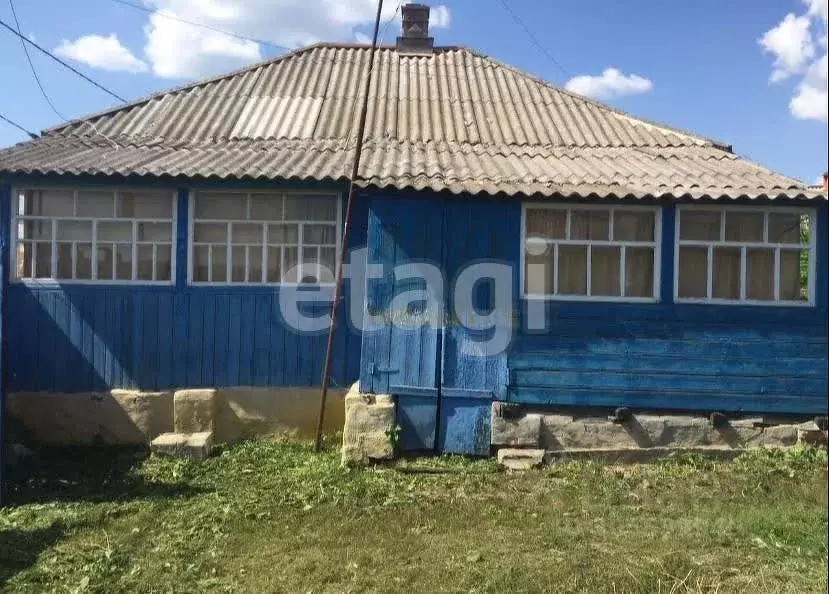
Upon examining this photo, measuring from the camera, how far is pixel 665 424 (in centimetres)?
632

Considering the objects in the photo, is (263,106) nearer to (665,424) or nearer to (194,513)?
(194,513)

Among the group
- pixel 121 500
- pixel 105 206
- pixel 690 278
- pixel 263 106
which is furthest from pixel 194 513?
pixel 263 106

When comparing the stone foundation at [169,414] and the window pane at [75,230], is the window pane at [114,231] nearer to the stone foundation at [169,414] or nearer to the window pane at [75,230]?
the window pane at [75,230]

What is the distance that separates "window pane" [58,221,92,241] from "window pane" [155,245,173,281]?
2.45ft

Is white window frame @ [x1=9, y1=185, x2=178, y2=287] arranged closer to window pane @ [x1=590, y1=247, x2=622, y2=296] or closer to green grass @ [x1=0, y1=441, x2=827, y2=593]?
green grass @ [x1=0, y1=441, x2=827, y2=593]

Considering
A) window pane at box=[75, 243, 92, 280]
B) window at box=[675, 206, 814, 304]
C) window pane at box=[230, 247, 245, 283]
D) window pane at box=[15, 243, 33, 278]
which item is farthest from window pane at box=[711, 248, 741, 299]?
window pane at box=[15, 243, 33, 278]

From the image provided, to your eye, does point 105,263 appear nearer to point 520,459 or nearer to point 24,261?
point 24,261

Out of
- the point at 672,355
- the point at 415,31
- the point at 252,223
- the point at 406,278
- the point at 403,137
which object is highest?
the point at 415,31

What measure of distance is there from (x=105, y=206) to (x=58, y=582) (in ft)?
13.5

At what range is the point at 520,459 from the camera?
6238 mm

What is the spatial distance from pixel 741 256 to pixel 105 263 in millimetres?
6521

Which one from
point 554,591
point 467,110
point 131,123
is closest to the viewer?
point 554,591

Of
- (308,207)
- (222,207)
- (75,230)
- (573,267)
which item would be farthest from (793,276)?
(75,230)

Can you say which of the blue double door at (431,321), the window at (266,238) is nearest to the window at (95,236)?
the window at (266,238)
